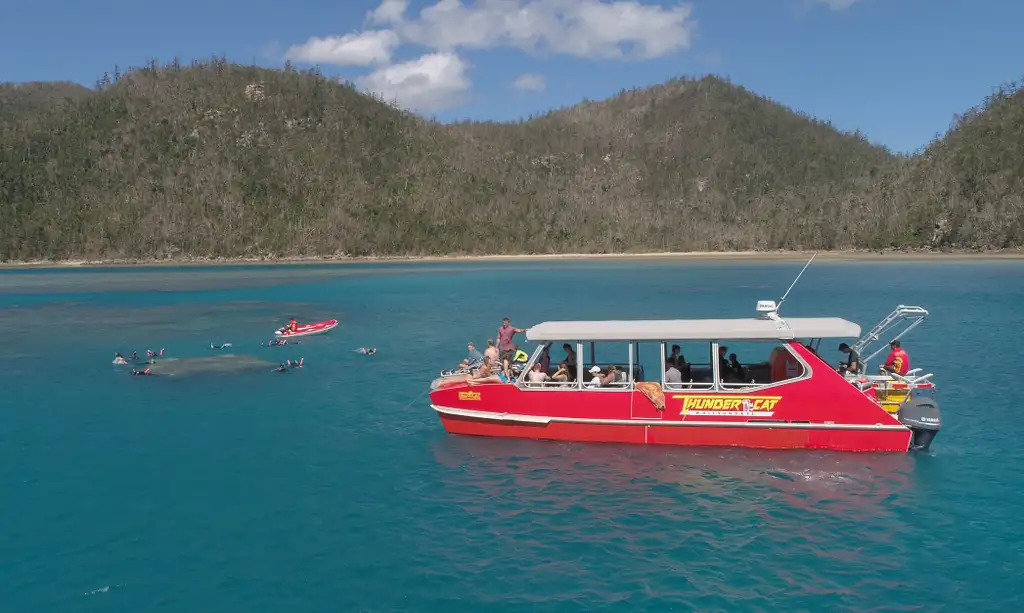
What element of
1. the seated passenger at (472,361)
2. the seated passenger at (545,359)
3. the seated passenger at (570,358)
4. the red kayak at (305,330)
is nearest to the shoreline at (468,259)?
the red kayak at (305,330)

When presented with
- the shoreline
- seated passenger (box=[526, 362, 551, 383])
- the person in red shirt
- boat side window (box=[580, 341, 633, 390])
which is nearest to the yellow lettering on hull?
boat side window (box=[580, 341, 633, 390])

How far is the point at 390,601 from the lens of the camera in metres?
13.3

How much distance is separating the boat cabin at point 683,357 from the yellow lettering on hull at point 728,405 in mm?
235

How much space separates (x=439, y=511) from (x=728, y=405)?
309 inches

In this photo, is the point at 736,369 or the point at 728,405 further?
the point at 736,369

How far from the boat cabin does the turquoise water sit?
1834 mm

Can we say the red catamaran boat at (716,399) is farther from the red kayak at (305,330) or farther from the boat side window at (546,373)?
the red kayak at (305,330)

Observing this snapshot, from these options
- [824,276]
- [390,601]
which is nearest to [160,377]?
[390,601]

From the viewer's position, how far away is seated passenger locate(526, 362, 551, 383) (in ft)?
68.2

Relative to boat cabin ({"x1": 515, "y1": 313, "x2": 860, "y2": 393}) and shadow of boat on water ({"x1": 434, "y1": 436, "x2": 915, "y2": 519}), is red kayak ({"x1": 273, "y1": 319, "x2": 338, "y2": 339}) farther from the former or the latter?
boat cabin ({"x1": 515, "y1": 313, "x2": 860, "y2": 393})

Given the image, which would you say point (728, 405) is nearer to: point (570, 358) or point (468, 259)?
point (570, 358)

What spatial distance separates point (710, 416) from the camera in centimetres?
1967

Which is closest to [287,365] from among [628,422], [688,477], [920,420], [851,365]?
[628,422]

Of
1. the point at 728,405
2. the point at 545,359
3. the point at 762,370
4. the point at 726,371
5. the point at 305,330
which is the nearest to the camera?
the point at 728,405
